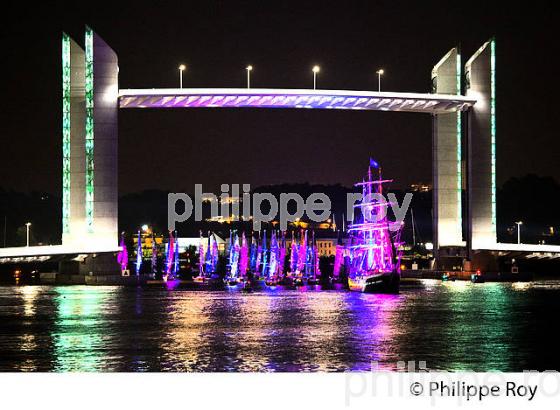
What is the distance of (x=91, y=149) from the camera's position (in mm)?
59938

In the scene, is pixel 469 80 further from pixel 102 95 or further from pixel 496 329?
pixel 496 329

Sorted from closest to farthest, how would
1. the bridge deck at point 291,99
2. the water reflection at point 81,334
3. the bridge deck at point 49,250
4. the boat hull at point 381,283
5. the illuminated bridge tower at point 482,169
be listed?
1. the water reflection at point 81,334
2. the boat hull at point 381,283
3. the bridge deck at point 49,250
4. the bridge deck at point 291,99
5. the illuminated bridge tower at point 482,169

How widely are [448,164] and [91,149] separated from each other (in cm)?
2100

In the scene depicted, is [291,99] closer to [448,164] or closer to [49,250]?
[448,164]

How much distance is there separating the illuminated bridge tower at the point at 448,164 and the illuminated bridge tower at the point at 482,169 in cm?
232

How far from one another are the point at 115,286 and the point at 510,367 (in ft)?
157

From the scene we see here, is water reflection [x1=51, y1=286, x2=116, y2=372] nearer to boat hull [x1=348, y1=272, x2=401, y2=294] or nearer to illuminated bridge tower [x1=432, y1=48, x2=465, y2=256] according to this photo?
boat hull [x1=348, y1=272, x2=401, y2=294]

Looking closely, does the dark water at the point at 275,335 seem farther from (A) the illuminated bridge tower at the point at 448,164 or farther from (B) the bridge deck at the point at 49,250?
(A) the illuminated bridge tower at the point at 448,164

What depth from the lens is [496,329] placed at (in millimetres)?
30625

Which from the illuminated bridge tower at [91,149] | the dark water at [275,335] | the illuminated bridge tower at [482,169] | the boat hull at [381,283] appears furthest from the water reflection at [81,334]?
the illuminated bridge tower at [482,169]

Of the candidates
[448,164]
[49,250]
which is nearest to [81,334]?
[49,250]

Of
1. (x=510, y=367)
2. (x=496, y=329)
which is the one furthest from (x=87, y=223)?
(x=510, y=367)

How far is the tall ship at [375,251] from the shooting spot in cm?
5634

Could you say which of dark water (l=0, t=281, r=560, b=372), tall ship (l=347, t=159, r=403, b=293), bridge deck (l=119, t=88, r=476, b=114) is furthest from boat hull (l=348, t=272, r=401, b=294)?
bridge deck (l=119, t=88, r=476, b=114)
